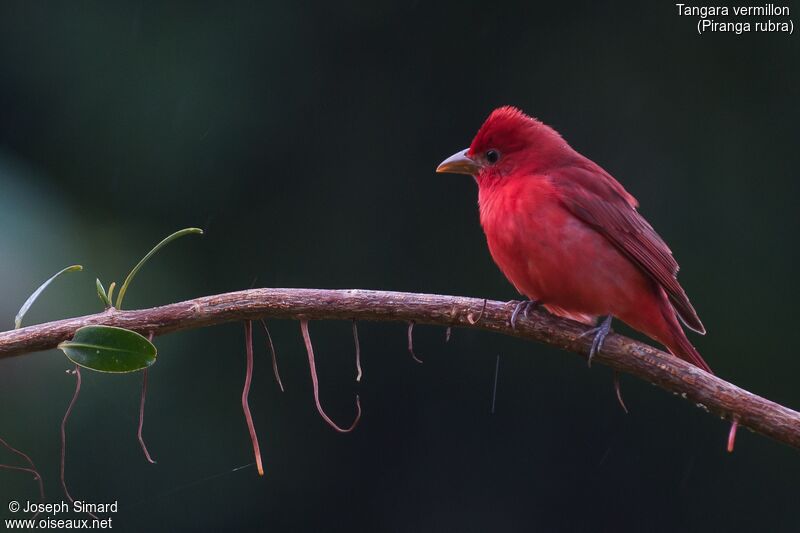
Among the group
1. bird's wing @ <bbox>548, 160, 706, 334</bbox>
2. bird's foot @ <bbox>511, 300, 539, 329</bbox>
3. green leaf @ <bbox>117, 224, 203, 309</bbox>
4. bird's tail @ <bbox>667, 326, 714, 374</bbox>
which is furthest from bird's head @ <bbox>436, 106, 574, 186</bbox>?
green leaf @ <bbox>117, 224, 203, 309</bbox>

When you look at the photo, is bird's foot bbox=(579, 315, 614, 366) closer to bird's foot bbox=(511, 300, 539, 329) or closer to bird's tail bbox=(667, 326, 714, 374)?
bird's foot bbox=(511, 300, 539, 329)

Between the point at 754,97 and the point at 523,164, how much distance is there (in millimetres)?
→ 4082

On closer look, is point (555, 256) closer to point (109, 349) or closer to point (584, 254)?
point (584, 254)

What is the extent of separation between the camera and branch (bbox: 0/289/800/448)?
7.15 feet

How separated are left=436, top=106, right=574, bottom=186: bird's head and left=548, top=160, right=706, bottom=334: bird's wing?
5.5 inches

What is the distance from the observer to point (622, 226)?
324 cm

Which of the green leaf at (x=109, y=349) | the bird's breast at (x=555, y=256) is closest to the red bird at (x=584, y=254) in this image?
the bird's breast at (x=555, y=256)

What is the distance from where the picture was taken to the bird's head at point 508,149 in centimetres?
349

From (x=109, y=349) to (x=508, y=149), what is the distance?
1791 millimetres

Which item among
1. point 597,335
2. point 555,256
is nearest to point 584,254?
point 555,256

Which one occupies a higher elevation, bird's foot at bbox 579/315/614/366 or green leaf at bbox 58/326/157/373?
green leaf at bbox 58/326/157/373

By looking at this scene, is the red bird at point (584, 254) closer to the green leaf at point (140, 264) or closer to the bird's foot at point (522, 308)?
the bird's foot at point (522, 308)

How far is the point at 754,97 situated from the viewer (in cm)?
694

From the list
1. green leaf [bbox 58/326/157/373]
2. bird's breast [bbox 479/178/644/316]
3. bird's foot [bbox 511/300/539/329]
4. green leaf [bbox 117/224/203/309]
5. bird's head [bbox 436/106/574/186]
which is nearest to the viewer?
green leaf [bbox 58/326/157/373]
